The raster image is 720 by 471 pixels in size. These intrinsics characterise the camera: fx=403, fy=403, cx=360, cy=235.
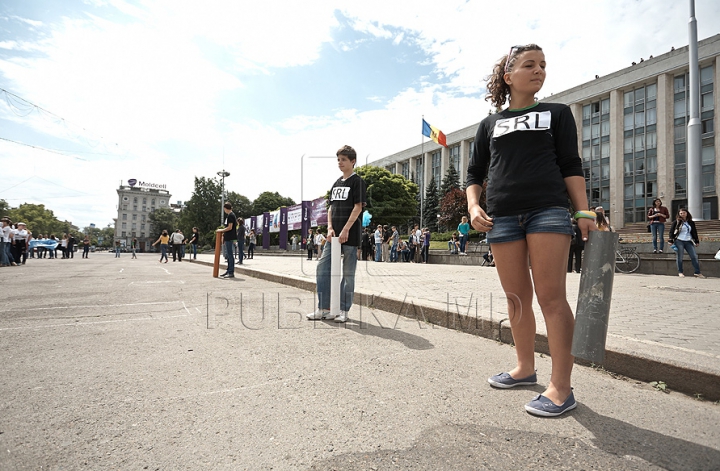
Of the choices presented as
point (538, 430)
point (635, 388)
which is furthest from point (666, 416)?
→ point (538, 430)

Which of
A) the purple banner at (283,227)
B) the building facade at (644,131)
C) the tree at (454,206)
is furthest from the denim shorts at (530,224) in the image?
the tree at (454,206)

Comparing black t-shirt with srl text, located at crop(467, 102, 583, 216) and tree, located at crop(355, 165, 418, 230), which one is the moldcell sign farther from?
black t-shirt with srl text, located at crop(467, 102, 583, 216)

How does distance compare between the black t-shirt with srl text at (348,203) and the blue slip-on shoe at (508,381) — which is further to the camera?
the black t-shirt with srl text at (348,203)

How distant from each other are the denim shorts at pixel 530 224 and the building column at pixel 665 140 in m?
43.7

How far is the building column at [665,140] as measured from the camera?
1455 inches

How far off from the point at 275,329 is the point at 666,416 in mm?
3012

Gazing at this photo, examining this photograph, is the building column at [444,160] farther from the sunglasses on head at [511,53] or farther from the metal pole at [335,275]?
the sunglasses on head at [511,53]

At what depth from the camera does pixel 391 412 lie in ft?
6.61

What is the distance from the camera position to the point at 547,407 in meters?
2.02

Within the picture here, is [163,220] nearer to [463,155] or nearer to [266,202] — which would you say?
[266,202]

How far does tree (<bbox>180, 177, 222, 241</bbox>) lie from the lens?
67.8 meters

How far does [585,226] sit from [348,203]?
2.69 metres

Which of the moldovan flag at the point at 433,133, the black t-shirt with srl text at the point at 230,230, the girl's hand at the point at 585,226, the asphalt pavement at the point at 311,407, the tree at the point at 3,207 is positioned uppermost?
the moldovan flag at the point at 433,133

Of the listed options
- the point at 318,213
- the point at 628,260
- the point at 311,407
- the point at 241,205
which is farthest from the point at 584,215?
the point at 241,205
